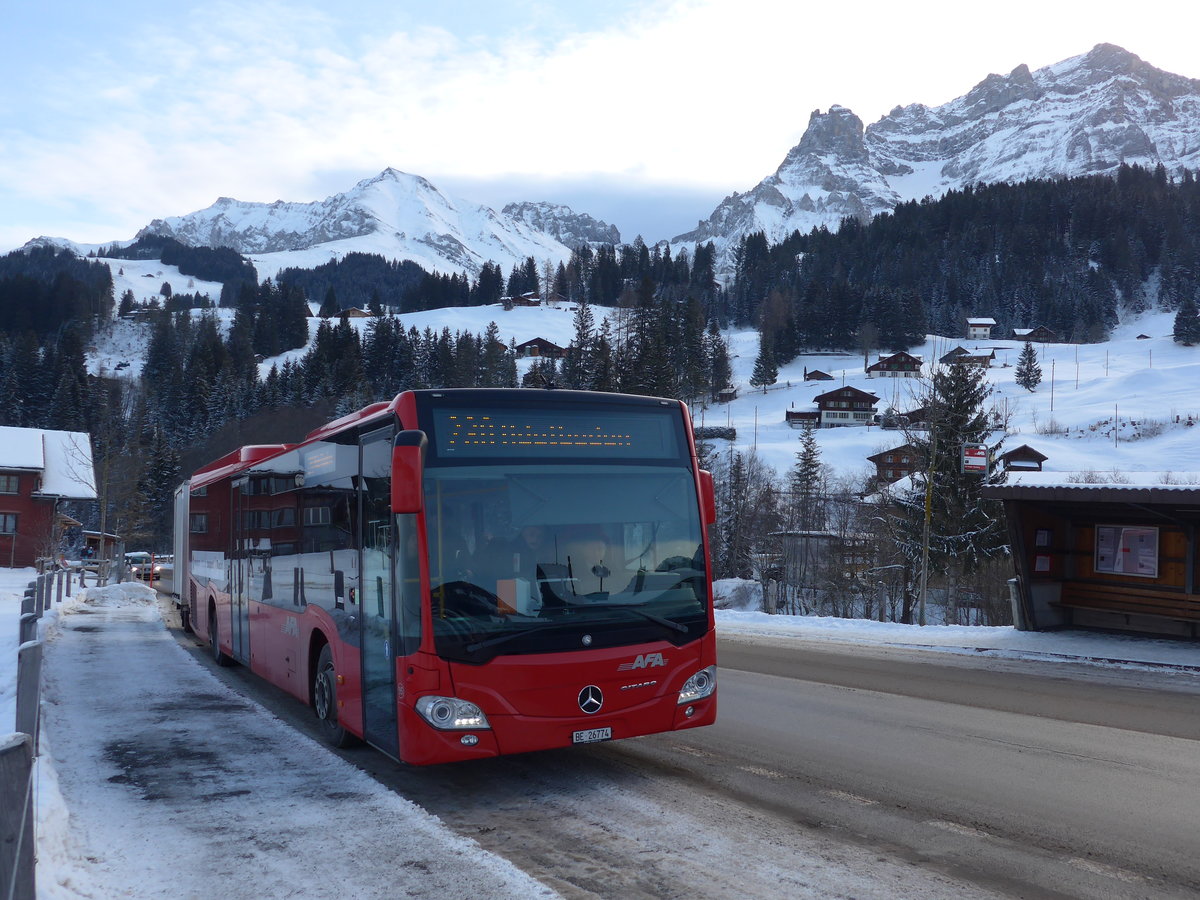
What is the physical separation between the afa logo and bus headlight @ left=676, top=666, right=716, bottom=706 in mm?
335

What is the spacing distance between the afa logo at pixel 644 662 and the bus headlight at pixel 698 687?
13.2 inches

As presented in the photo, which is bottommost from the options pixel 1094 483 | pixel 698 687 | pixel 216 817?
pixel 216 817

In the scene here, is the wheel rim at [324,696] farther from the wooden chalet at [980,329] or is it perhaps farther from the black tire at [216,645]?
the wooden chalet at [980,329]

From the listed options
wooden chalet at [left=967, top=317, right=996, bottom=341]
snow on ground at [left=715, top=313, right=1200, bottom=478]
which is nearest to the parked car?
snow on ground at [left=715, top=313, right=1200, bottom=478]

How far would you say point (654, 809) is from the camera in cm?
659

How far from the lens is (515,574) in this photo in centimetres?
674

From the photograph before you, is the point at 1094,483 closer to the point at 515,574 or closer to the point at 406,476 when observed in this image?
the point at 515,574

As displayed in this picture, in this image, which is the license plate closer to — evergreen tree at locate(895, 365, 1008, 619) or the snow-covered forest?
the snow-covered forest

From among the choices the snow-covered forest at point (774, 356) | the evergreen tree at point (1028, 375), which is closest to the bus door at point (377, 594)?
the snow-covered forest at point (774, 356)

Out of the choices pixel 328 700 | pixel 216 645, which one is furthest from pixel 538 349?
pixel 328 700

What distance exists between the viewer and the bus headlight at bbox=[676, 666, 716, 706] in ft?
24.0

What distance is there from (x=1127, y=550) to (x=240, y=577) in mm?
15207

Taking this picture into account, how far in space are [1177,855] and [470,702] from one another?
456cm

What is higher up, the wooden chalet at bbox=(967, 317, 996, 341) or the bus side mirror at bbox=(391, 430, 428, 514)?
the wooden chalet at bbox=(967, 317, 996, 341)
